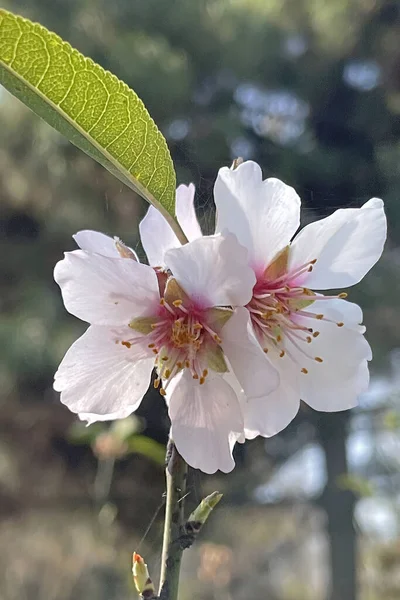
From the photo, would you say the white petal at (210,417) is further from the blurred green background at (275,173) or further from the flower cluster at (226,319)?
the blurred green background at (275,173)

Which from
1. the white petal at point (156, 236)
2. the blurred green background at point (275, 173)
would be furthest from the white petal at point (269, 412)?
the blurred green background at point (275, 173)

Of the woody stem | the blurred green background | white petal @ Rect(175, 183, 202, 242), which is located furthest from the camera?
the blurred green background

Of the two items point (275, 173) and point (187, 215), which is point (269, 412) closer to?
point (187, 215)

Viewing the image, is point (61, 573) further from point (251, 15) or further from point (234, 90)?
point (251, 15)

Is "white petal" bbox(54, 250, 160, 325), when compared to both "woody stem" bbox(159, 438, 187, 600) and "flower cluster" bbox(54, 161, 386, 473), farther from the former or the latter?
"woody stem" bbox(159, 438, 187, 600)

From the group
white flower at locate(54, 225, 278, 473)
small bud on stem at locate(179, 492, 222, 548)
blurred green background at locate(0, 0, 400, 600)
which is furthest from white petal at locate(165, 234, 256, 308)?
blurred green background at locate(0, 0, 400, 600)

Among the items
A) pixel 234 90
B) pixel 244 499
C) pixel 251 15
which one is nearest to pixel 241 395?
pixel 244 499

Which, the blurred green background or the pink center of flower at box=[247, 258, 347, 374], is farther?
the blurred green background

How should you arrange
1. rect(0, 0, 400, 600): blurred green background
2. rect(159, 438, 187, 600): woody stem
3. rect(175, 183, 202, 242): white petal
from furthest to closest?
rect(0, 0, 400, 600): blurred green background < rect(175, 183, 202, 242): white petal < rect(159, 438, 187, 600): woody stem
